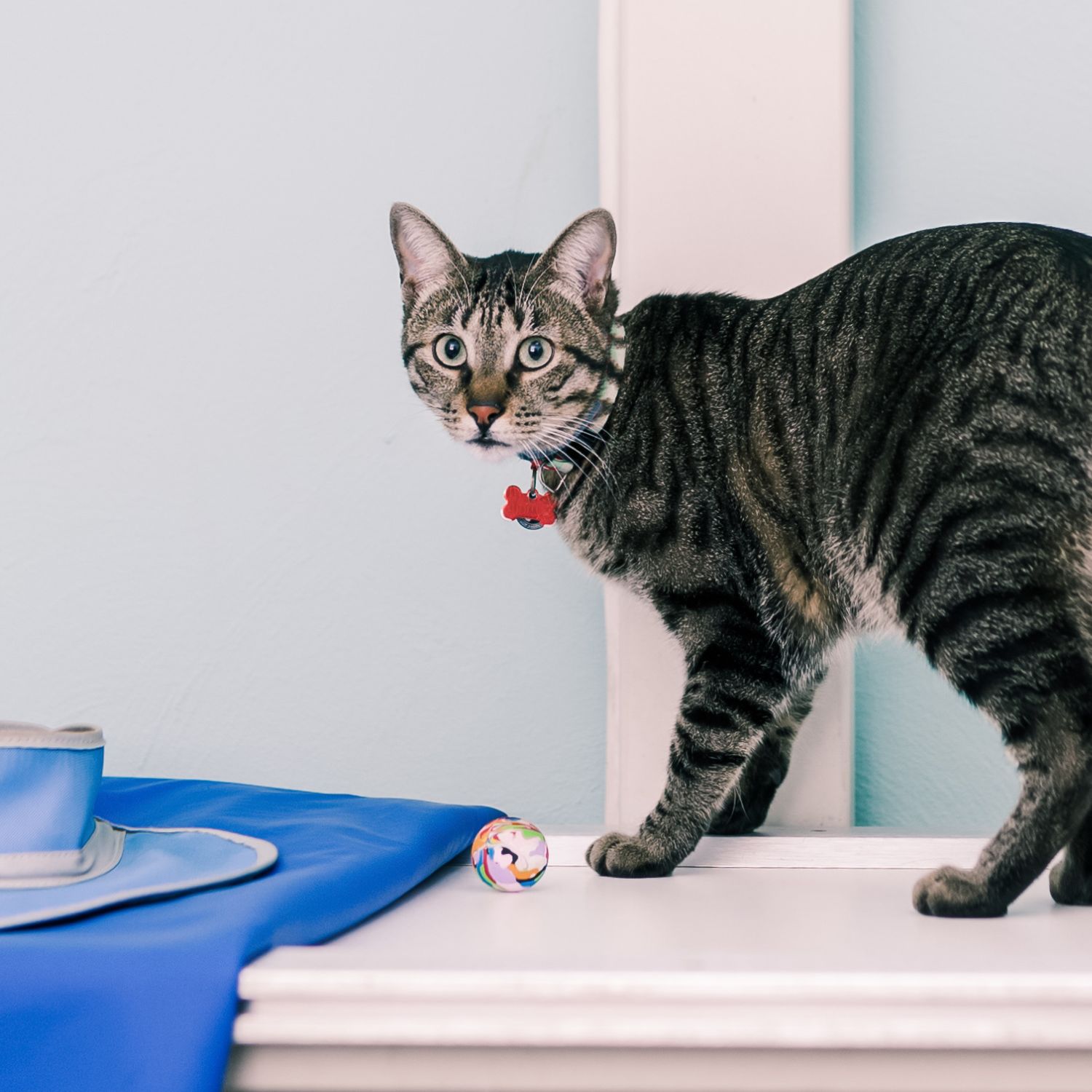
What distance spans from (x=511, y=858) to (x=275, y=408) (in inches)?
28.7

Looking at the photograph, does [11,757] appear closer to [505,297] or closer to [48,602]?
[505,297]

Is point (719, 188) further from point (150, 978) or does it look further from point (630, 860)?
point (150, 978)

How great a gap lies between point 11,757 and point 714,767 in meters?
0.58

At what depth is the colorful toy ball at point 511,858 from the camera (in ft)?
2.98

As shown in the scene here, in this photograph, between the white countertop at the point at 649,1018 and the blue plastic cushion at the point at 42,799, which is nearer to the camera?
the white countertop at the point at 649,1018

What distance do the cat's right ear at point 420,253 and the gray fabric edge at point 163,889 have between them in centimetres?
55

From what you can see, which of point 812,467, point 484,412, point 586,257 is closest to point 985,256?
point 812,467

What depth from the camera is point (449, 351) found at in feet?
3.45

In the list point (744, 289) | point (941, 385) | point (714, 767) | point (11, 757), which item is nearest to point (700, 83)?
point (744, 289)

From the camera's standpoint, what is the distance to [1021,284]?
906mm

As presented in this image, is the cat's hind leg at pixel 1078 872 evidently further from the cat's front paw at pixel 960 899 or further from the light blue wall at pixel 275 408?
the light blue wall at pixel 275 408

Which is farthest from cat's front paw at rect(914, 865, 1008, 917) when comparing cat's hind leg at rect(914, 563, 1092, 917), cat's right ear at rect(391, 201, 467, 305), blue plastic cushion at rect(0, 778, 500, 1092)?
cat's right ear at rect(391, 201, 467, 305)

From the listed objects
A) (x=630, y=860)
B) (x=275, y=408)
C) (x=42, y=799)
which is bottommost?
Result: (x=630, y=860)

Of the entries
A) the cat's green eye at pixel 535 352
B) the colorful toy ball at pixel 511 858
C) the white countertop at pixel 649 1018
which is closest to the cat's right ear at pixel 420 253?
the cat's green eye at pixel 535 352
